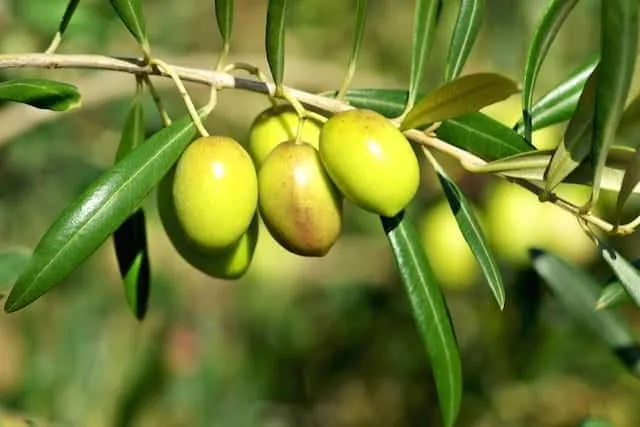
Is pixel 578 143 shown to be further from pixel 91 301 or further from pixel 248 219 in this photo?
pixel 91 301

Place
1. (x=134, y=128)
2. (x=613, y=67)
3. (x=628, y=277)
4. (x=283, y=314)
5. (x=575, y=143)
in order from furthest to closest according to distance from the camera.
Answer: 1. (x=283, y=314)
2. (x=134, y=128)
3. (x=628, y=277)
4. (x=575, y=143)
5. (x=613, y=67)

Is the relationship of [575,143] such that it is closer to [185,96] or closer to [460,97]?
[460,97]

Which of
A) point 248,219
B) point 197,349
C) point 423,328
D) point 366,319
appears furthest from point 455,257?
point 248,219

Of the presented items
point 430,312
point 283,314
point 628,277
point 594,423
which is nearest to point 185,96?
point 430,312

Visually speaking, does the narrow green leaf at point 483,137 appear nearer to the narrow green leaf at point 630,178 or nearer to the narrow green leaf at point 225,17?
the narrow green leaf at point 630,178

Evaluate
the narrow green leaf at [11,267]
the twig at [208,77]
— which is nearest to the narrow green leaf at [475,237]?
the twig at [208,77]

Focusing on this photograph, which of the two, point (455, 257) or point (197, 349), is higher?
point (455, 257)
